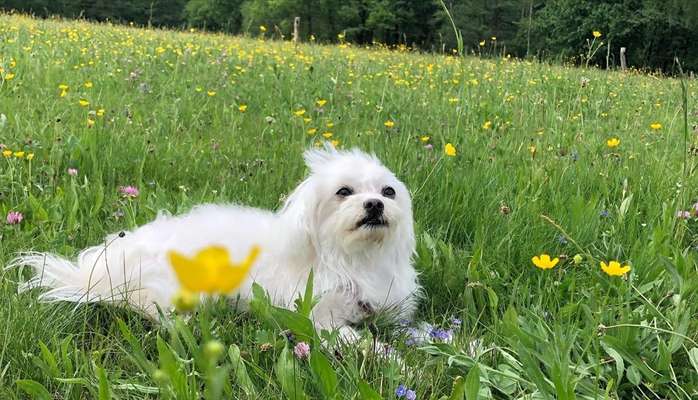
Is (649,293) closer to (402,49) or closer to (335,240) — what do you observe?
(335,240)

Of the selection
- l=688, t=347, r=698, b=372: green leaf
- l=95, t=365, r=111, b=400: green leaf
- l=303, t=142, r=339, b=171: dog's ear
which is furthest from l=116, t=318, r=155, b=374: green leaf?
l=688, t=347, r=698, b=372: green leaf

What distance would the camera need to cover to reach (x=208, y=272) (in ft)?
1.11

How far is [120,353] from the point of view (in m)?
1.93

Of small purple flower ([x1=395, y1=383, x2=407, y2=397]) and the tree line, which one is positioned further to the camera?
the tree line

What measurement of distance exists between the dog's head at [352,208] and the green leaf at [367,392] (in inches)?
38.3

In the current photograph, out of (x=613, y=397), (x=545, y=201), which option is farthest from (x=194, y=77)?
(x=613, y=397)

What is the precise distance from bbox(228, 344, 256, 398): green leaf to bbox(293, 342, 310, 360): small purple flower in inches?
6.3

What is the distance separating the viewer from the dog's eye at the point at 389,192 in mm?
2627

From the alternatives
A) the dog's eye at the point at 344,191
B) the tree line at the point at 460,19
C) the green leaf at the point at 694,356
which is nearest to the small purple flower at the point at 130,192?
the dog's eye at the point at 344,191

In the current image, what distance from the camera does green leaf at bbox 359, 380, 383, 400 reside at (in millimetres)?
1503

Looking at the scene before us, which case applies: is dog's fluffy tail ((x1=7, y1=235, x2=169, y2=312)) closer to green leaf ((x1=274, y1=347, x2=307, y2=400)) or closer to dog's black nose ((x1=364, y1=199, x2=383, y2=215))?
green leaf ((x1=274, y1=347, x2=307, y2=400))

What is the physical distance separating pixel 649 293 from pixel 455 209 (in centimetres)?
110

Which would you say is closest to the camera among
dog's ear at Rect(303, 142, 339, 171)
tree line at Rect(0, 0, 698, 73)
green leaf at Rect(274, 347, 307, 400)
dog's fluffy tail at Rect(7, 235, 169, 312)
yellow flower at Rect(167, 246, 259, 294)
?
yellow flower at Rect(167, 246, 259, 294)

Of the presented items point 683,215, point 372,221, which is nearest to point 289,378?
point 372,221
